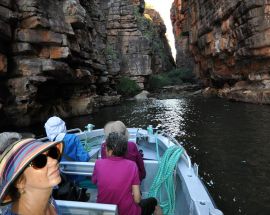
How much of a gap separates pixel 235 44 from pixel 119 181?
2755cm

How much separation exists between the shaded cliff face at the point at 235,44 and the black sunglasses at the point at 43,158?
23432 mm

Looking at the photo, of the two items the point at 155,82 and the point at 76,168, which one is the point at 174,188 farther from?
the point at 155,82

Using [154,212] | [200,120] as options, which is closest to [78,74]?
[200,120]

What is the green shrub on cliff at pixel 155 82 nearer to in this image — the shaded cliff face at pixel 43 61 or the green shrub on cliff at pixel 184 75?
the green shrub on cliff at pixel 184 75

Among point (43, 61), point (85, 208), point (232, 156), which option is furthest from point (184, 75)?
point (85, 208)

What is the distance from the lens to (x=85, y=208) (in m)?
2.67

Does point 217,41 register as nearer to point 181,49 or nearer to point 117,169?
point 117,169

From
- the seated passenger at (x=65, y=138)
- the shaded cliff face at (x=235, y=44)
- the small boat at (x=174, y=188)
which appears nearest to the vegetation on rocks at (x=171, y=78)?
the shaded cliff face at (x=235, y=44)

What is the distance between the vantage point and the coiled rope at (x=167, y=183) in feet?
13.1

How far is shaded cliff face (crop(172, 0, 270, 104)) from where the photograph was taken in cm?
2331

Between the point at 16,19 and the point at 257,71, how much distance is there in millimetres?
21444

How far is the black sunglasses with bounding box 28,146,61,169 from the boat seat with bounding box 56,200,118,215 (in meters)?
1.05

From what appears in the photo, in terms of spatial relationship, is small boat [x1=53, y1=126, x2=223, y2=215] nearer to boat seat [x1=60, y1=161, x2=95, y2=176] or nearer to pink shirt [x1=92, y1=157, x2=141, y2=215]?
boat seat [x1=60, y1=161, x2=95, y2=176]

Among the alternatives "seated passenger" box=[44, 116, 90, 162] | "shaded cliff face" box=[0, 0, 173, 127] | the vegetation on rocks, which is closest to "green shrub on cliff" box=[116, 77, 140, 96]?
the vegetation on rocks
